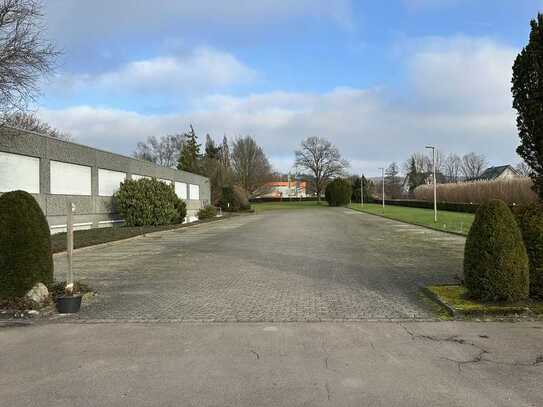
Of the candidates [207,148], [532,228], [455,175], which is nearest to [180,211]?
[532,228]

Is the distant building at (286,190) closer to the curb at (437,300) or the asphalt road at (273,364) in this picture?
the curb at (437,300)

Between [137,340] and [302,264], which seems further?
[302,264]

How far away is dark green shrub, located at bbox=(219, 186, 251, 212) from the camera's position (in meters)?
58.4

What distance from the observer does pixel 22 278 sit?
24.8 feet

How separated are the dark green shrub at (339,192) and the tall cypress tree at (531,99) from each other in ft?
234

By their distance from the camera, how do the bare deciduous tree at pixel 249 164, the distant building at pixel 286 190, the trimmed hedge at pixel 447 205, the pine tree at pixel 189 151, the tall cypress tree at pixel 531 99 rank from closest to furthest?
the tall cypress tree at pixel 531 99
the trimmed hedge at pixel 447 205
the pine tree at pixel 189 151
the bare deciduous tree at pixel 249 164
the distant building at pixel 286 190

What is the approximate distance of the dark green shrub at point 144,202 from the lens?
2725 cm

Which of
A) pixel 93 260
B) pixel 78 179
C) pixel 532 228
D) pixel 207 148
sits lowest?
pixel 93 260

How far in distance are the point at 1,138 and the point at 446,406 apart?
1871cm

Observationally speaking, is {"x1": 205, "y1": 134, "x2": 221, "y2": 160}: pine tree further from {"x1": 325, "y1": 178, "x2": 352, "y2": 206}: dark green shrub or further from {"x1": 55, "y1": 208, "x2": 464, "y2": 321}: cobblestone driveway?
{"x1": 55, "y1": 208, "x2": 464, "y2": 321}: cobblestone driveway

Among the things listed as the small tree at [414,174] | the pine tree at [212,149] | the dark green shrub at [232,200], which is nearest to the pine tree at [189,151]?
the pine tree at [212,149]

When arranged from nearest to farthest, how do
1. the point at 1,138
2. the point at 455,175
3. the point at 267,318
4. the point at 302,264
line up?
the point at 267,318, the point at 302,264, the point at 1,138, the point at 455,175

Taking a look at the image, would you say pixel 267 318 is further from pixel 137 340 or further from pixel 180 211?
pixel 180 211

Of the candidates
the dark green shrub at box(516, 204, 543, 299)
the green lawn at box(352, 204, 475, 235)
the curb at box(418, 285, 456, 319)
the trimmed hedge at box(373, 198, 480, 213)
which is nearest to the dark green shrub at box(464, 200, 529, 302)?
the dark green shrub at box(516, 204, 543, 299)
